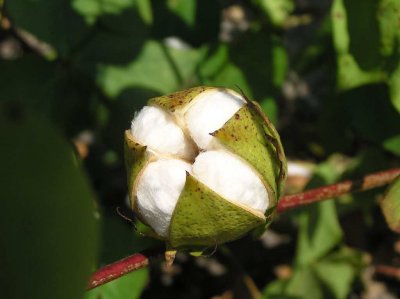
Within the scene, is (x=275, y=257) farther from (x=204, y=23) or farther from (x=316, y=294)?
(x=204, y=23)

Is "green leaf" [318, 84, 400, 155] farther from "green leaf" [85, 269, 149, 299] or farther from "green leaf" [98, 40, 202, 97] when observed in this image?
"green leaf" [85, 269, 149, 299]

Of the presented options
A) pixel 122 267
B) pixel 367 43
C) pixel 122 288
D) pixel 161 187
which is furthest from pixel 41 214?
pixel 367 43

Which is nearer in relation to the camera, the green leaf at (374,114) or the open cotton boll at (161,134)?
the open cotton boll at (161,134)

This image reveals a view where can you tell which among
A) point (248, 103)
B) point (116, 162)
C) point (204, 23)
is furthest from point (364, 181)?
point (116, 162)

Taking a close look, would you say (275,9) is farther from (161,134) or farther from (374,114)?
(161,134)

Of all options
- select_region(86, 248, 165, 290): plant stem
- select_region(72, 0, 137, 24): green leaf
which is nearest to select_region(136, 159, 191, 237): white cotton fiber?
select_region(86, 248, 165, 290): plant stem

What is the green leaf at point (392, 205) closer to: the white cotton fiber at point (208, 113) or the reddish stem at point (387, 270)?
the white cotton fiber at point (208, 113)

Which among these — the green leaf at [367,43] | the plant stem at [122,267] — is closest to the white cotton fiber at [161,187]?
the plant stem at [122,267]
